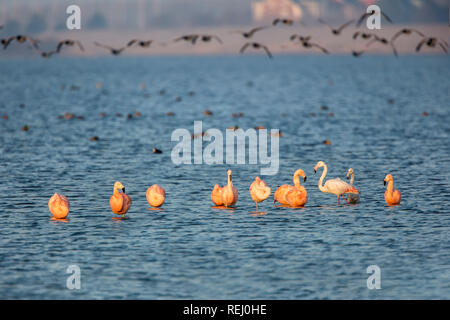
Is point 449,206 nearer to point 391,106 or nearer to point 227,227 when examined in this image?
point 227,227

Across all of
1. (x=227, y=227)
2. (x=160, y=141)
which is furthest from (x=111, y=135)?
(x=227, y=227)

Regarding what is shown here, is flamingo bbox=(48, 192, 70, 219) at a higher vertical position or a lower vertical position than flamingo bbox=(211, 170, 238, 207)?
lower

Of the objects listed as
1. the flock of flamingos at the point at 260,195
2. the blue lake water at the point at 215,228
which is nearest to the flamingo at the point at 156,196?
the flock of flamingos at the point at 260,195

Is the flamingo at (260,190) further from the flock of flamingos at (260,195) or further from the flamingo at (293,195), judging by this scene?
the flamingo at (293,195)

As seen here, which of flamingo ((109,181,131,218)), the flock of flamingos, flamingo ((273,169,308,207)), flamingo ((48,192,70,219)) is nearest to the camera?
flamingo ((48,192,70,219))

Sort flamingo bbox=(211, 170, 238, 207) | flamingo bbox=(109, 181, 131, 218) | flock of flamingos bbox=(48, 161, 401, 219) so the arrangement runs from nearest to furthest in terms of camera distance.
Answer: flamingo bbox=(109, 181, 131, 218)
flock of flamingos bbox=(48, 161, 401, 219)
flamingo bbox=(211, 170, 238, 207)

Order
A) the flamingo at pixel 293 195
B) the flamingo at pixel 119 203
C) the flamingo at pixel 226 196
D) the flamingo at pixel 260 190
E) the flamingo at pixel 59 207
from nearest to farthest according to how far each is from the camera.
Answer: the flamingo at pixel 59 207, the flamingo at pixel 119 203, the flamingo at pixel 260 190, the flamingo at pixel 293 195, the flamingo at pixel 226 196

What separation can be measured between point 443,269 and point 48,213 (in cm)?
1595

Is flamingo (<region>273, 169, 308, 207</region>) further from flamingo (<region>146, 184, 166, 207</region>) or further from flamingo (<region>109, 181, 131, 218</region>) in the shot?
flamingo (<region>109, 181, 131, 218</region>)

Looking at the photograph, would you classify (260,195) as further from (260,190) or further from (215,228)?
(215,228)

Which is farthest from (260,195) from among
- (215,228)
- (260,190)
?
(215,228)

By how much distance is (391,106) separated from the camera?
95688 millimetres

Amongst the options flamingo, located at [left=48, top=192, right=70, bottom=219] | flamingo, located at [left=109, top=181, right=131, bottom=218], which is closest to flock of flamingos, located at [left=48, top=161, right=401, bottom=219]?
flamingo, located at [left=109, top=181, right=131, bottom=218]

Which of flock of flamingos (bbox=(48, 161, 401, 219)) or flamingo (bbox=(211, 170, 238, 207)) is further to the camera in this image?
flamingo (bbox=(211, 170, 238, 207))
